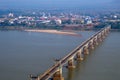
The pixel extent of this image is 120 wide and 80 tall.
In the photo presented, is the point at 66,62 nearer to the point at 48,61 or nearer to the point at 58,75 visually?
the point at 48,61

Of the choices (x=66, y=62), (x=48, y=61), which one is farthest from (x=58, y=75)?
(x=48, y=61)

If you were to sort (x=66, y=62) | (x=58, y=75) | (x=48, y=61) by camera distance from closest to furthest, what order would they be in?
(x=58, y=75) < (x=66, y=62) < (x=48, y=61)

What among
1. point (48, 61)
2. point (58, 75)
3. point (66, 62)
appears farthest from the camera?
point (48, 61)

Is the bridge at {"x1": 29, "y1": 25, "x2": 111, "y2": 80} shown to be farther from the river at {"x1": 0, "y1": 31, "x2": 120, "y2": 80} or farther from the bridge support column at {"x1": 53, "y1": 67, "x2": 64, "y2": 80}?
the river at {"x1": 0, "y1": 31, "x2": 120, "y2": 80}

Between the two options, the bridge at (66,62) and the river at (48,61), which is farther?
the river at (48,61)

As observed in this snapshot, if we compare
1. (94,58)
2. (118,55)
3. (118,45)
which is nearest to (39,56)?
(94,58)

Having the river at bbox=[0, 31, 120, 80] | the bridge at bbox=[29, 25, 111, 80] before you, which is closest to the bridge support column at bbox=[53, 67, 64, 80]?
the bridge at bbox=[29, 25, 111, 80]

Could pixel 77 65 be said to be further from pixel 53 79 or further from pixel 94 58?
pixel 53 79

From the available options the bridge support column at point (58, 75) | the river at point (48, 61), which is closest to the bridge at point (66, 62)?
the bridge support column at point (58, 75)

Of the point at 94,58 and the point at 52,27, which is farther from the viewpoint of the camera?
the point at 52,27

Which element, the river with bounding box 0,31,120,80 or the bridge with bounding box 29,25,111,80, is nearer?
the bridge with bounding box 29,25,111,80

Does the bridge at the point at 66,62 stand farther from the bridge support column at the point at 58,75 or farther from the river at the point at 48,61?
the river at the point at 48,61
